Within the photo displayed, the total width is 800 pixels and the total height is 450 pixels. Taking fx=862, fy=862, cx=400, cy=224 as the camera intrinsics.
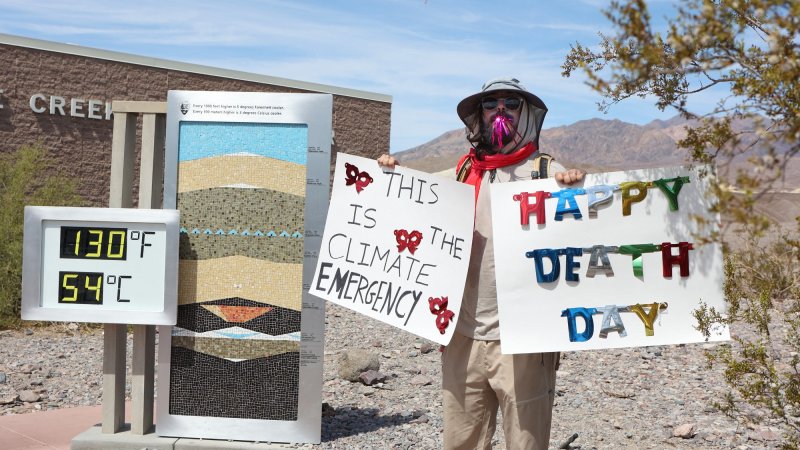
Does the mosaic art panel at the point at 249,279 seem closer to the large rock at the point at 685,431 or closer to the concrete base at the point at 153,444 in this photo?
the concrete base at the point at 153,444

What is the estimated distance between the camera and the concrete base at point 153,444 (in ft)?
18.5

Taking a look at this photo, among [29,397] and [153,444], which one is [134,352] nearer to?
[153,444]

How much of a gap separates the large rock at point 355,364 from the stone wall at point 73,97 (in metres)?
12.4

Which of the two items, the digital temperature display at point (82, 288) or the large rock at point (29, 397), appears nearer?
the digital temperature display at point (82, 288)

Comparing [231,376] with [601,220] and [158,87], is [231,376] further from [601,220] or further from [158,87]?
[158,87]

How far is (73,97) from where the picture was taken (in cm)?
1861

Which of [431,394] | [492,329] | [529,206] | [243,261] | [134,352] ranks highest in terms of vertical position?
[529,206]

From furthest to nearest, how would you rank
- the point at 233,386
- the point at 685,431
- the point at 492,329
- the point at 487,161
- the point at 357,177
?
1. the point at 685,431
2. the point at 233,386
3. the point at 357,177
4. the point at 487,161
5. the point at 492,329

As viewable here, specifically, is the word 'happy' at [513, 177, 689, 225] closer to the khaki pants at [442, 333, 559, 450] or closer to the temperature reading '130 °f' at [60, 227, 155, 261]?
the khaki pants at [442, 333, 559, 450]

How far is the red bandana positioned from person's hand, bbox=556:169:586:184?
0.60ft

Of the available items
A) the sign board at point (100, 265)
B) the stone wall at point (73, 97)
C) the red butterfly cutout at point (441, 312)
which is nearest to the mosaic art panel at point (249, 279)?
the sign board at point (100, 265)

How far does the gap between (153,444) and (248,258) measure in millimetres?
1387

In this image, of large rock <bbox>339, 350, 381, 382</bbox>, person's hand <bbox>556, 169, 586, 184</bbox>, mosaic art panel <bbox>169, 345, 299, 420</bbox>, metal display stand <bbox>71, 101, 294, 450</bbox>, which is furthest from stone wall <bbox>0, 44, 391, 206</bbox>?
person's hand <bbox>556, 169, 586, 184</bbox>

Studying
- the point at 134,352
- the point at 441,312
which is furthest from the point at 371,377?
the point at 441,312
